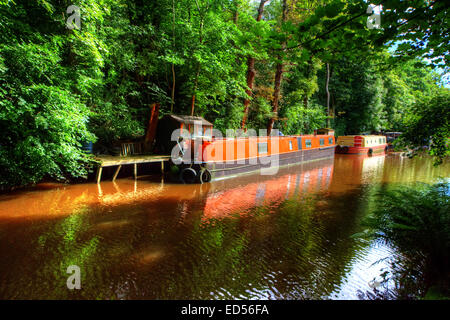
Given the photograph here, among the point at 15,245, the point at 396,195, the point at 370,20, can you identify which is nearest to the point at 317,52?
the point at 370,20

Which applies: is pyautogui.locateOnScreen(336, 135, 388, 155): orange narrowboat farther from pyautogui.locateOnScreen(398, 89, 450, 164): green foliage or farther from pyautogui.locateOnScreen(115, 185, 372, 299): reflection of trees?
pyautogui.locateOnScreen(398, 89, 450, 164): green foliage

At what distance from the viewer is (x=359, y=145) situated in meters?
20.6

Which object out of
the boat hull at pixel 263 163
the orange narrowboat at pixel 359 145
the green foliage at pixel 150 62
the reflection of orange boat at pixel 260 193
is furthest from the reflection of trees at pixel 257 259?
the orange narrowboat at pixel 359 145

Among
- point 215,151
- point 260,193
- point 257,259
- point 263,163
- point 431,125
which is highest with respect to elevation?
point 431,125

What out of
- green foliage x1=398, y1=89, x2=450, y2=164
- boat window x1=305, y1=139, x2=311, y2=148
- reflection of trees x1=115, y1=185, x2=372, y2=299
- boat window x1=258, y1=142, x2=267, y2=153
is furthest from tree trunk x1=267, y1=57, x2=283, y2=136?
green foliage x1=398, y1=89, x2=450, y2=164

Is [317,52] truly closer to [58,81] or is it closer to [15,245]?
[15,245]

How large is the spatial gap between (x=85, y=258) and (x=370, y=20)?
4.91 meters

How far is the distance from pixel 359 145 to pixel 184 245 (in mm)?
20211

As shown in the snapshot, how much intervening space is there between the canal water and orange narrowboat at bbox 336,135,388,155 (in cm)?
1444

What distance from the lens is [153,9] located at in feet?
43.6

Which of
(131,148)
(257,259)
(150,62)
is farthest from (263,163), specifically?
(257,259)

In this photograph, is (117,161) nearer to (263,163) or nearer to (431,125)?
(263,163)

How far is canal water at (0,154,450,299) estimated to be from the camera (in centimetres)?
314
